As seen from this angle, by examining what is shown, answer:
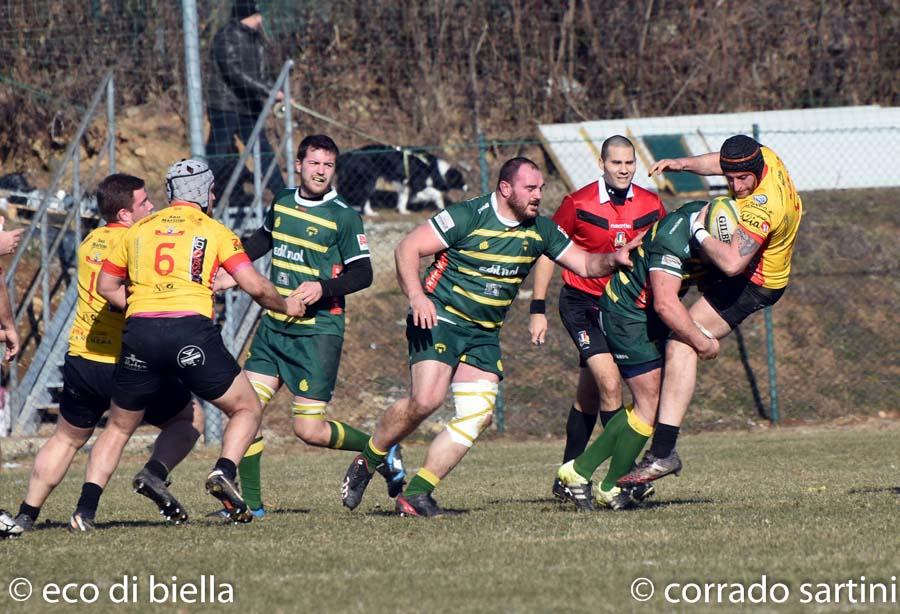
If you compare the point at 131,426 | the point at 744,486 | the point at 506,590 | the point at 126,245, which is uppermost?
the point at 126,245

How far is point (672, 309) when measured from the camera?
6969 millimetres

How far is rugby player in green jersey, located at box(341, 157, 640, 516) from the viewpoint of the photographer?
712 centimetres

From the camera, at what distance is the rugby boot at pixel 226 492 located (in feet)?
21.2

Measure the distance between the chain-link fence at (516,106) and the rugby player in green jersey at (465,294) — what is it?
6949 millimetres

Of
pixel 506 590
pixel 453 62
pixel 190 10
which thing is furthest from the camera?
pixel 453 62

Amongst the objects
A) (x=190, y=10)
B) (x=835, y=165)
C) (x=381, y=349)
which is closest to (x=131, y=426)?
(x=190, y=10)

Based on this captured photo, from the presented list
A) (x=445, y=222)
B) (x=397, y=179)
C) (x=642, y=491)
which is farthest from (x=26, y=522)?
(x=397, y=179)

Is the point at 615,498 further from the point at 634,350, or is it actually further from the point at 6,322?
the point at 6,322

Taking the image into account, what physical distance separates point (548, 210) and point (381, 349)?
413 centimetres

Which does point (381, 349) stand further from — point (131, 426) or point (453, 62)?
point (131, 426)

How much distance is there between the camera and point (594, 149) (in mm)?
19250

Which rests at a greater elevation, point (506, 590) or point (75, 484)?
point (506, 590)

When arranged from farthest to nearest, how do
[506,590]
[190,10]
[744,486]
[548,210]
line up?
1. [548,210]
2. [190,10]
3. [744,486]
4. [506,590]

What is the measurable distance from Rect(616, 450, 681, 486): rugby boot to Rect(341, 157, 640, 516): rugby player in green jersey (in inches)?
33.0
